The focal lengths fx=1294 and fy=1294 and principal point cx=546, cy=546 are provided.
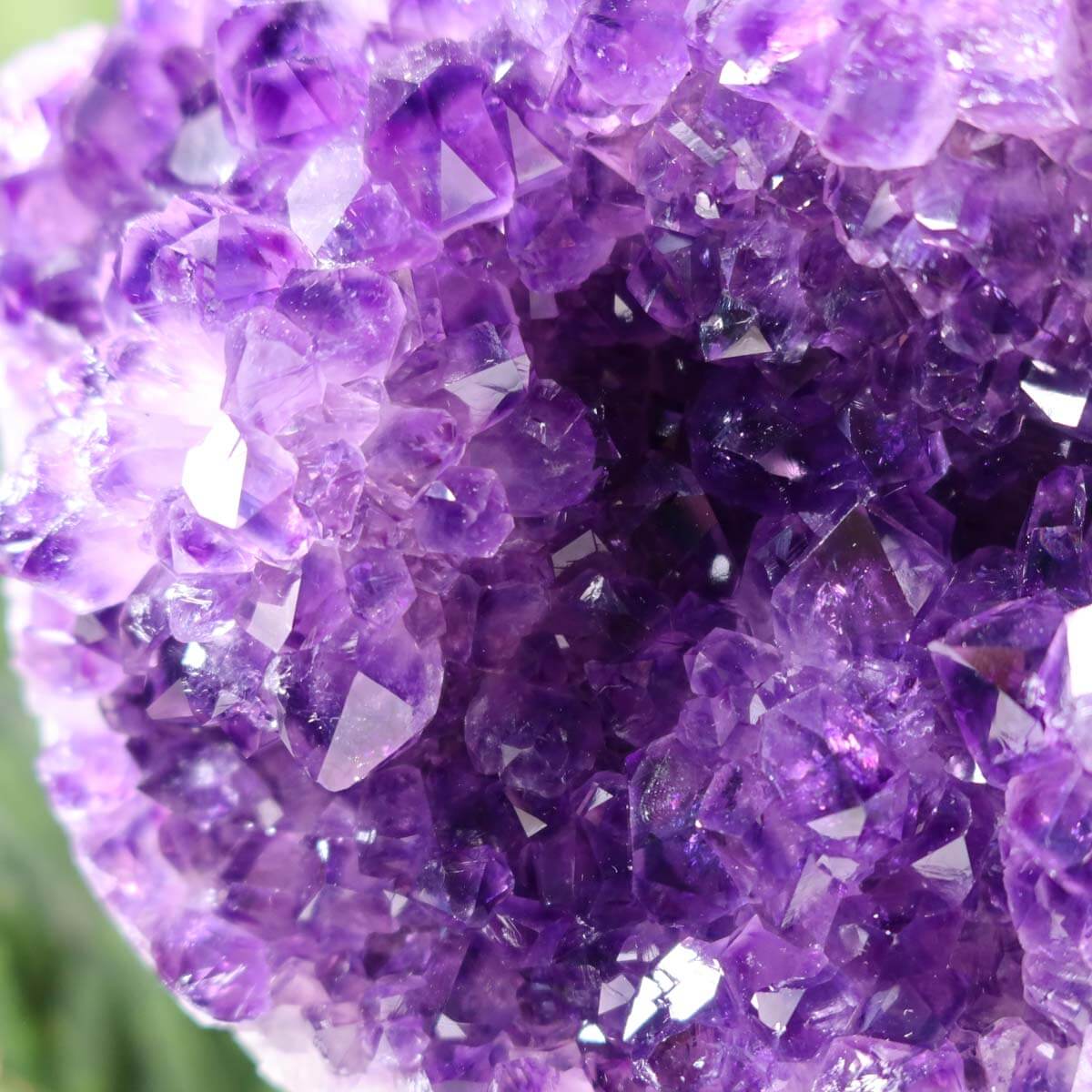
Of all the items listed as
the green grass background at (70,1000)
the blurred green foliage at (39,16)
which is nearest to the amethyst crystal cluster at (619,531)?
the green grass background at (70,1000)

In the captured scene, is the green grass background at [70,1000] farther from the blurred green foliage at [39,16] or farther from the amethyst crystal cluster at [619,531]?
the blurred green foliage at [39,16]

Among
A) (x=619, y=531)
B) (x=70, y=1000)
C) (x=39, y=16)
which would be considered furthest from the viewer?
(x=39, y=16)

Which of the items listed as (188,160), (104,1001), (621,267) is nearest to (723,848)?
(621,267)

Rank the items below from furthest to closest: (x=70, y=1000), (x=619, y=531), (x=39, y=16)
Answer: (x=39, y=16) < (x=70, y=1000) < (x=619, y=531)

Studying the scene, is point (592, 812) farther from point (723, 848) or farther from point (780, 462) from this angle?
point (780, 462)

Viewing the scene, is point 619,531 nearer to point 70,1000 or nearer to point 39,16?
point 70,1000

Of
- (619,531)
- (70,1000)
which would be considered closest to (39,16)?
(70,1000)
